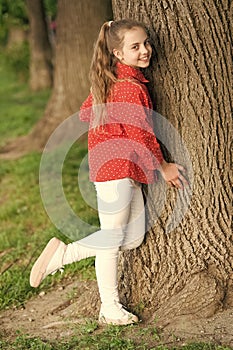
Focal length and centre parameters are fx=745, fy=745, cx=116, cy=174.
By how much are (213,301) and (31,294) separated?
1633 millimetres

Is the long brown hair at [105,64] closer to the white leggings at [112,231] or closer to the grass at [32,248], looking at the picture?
the white leggings at [112,231]

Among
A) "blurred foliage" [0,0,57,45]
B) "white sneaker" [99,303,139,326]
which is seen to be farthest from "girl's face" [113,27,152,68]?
"blurred foliage" [0,0,57,45]

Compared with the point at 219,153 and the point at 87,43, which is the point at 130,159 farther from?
the point at 87,43

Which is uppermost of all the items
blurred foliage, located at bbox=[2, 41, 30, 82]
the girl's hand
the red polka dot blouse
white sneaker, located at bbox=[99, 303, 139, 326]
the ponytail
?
the ponytail

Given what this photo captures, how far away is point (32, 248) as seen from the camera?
21.2 ft

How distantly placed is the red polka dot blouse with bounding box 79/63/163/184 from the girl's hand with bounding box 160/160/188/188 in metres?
0.07

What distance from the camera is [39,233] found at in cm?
682

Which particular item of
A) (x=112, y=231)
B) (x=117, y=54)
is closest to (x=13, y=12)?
(x=117, y=54)

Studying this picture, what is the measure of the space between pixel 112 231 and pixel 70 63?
6.48 meters

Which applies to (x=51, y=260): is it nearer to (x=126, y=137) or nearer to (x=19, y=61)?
(x=126, y=137)

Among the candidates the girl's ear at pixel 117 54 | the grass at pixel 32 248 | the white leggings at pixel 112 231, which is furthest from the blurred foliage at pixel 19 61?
the girl's ear at pixel 117 54

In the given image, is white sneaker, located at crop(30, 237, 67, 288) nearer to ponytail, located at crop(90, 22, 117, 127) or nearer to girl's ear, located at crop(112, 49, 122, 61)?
ponytail, located at crop(90, 22, 117, 127)

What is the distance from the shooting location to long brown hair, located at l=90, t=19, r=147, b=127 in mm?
4199

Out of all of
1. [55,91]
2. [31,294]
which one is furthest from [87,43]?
[31,294]
